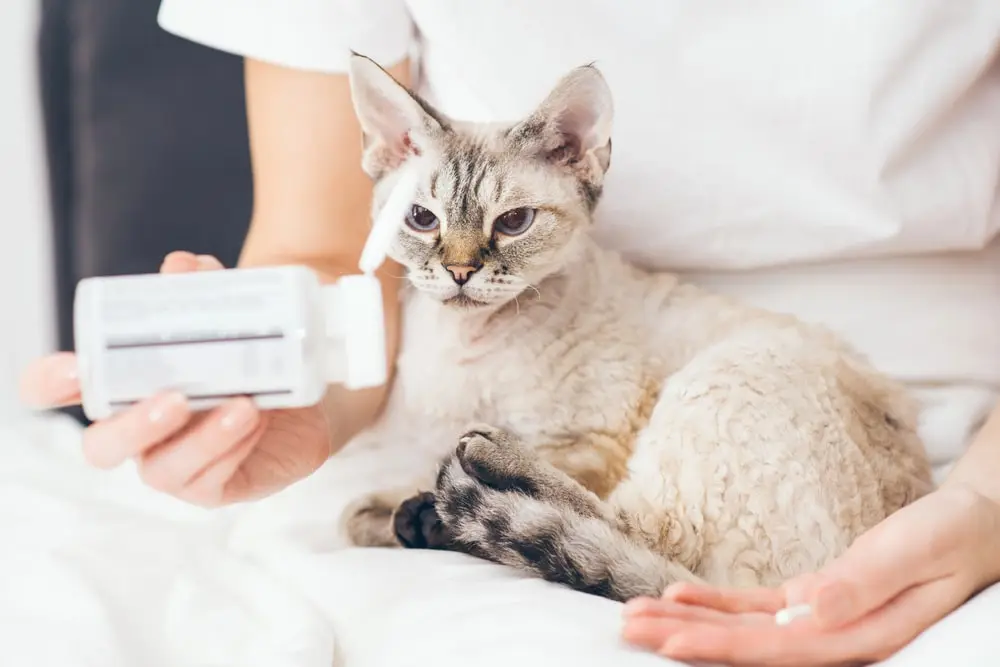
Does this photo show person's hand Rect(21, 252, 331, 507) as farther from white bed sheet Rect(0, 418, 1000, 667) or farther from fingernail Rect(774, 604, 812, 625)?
fingernail Rect(774, 604, 812, 625)

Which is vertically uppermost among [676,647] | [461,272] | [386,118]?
[386,118]

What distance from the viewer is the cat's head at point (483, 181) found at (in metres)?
0.93

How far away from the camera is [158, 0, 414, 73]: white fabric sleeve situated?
106cm

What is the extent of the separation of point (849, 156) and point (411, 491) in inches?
25.9

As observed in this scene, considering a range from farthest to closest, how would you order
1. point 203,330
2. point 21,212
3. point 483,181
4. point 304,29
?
point 21,212 → point 304,29 → point 483,181 → point 203,330

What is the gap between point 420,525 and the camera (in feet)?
3.18

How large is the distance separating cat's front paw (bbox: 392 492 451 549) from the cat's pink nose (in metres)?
0.24

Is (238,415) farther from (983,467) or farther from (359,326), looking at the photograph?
(983,467)

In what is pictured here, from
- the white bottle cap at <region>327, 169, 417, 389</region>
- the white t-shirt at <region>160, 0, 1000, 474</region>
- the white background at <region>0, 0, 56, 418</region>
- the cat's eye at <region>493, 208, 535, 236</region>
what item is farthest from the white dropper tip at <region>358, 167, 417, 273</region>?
the white background at <region>0, 0, 56, 418</region>

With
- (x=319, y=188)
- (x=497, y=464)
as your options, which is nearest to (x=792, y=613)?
(x=497, y=464)

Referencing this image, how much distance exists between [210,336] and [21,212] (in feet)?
3.37

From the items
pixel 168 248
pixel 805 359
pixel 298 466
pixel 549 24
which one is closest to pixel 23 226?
pixel 168 248

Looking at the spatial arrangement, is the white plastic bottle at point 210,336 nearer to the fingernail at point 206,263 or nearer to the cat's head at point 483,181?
the fingernail at point 206,263

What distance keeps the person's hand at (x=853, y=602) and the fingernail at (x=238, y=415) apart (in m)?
0.33
